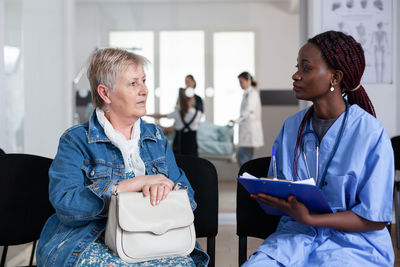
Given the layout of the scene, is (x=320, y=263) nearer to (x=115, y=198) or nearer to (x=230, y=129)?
(x=115, y=198)

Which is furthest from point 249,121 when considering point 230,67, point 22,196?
point 22,196

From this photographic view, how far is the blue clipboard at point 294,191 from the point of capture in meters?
1.42

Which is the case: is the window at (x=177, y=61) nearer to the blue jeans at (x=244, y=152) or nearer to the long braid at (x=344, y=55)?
the blue jeans at (x=244, y=152)

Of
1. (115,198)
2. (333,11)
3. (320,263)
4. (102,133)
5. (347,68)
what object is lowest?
(320,263)

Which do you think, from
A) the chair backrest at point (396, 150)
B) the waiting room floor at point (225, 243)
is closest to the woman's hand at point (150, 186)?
the waiting room floor at point (225, 243)

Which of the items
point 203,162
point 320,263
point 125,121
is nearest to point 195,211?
point 203,162

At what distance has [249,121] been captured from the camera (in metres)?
4.38

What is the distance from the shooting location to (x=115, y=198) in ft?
4.80

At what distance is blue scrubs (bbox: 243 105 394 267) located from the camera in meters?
1.51

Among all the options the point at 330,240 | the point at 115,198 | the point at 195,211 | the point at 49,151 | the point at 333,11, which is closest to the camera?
the point at 115,198

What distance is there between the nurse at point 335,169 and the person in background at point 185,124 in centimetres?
257

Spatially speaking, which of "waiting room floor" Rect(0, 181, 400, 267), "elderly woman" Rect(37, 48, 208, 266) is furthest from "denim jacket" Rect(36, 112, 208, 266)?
"waiting room floor" Rect(0, 181, 400, 267)

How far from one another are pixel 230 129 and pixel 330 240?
2832 mm

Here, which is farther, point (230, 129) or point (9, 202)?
point (230, 129)
